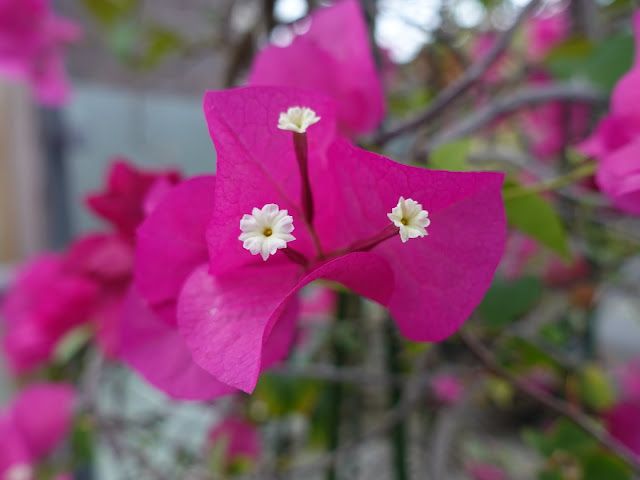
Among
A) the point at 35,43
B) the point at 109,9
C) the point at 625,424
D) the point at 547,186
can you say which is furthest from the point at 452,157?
the point at 109,9

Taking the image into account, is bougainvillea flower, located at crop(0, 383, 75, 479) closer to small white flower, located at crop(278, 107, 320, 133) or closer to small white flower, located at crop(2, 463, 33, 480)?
small white flower, located at crop(2, 463, 33, 480)

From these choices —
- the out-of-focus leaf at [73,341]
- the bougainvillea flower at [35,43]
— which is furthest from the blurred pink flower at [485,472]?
the bougainvillea flower at [35,43]

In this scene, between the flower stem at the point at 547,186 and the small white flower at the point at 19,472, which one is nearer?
the flower stem at the point at 547,186

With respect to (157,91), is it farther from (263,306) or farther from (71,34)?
(263,306)

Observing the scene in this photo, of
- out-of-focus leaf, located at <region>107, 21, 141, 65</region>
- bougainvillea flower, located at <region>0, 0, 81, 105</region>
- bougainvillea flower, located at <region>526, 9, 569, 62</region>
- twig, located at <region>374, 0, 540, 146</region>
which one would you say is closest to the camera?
twig, located at <region>374, 0, 540, 146</region>

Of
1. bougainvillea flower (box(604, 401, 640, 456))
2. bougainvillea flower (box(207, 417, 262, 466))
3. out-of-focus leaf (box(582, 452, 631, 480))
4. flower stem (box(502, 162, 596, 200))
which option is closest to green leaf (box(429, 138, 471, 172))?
flower stem (box(502, 162, 596, 200))

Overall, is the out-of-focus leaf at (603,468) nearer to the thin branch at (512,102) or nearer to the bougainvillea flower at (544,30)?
the thin branch at (512,102)
